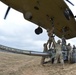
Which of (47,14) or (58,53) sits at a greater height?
(47,14)

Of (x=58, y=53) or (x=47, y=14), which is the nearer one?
(x=58, y=53)

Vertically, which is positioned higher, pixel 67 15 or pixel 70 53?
pixel 67 15

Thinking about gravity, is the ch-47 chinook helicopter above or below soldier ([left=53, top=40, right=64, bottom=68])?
above

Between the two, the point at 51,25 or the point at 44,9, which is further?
the point at 51,25

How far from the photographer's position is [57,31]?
814 inches

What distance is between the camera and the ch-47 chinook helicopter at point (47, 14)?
14.9 meters

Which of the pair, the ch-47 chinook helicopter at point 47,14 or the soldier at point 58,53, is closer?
the ch-47 chinook helicopter at point 47,14

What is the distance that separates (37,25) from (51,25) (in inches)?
45.1

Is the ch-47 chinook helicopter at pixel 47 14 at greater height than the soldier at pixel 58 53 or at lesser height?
greater

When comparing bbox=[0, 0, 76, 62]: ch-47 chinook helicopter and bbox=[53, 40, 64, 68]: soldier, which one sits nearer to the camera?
bbox=[0, 0, 76, 62]: ch-47 chinook helicopter

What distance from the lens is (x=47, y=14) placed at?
17.0 meters

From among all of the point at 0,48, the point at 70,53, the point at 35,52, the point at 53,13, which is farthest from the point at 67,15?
the point at 0,48

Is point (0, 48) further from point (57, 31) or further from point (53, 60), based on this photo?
point (57, 31)

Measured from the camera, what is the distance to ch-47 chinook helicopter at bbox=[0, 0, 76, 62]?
14.9 meters
